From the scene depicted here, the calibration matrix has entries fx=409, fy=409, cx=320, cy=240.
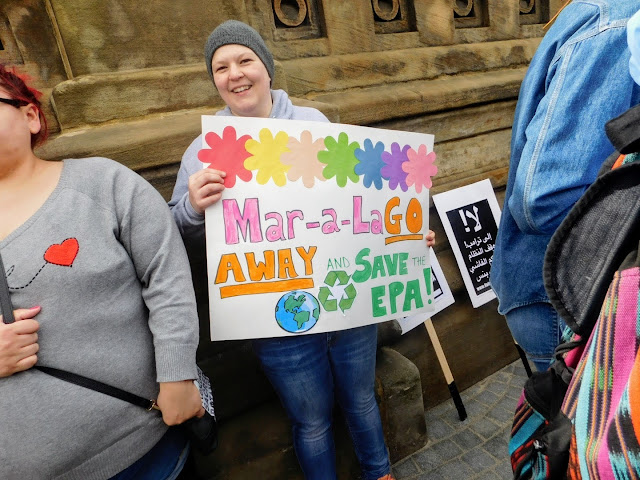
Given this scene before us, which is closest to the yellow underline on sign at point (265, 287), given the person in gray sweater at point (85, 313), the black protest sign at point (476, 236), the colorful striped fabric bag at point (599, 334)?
the person in gray sweater at point (85, 313)

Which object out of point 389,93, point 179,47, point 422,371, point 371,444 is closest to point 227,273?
point 371,444

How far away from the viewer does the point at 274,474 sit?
2018mm

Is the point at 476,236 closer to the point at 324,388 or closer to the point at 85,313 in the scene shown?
the point at 324,388

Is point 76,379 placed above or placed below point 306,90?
below

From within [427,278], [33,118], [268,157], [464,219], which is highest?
[33,118]

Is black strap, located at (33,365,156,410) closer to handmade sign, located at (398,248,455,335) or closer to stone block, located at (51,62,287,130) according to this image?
stone block, located at (51,62,287,130)

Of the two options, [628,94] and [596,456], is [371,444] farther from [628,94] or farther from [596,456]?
[628,94]

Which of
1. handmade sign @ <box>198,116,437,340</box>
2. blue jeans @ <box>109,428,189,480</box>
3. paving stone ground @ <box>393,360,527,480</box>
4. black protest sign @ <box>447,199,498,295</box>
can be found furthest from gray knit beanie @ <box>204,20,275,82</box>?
paving stone ground @ <box>393,360,527,480</box>

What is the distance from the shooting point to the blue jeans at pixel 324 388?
1.53m

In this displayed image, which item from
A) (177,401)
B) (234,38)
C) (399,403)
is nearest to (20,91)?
(234,38)

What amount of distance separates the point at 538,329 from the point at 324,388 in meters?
0.80

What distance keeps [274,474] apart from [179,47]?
2.10 m

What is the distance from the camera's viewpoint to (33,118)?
1.12m

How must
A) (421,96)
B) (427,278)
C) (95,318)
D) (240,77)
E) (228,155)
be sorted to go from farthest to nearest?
(421,96)
(427,278)
(240,77)
(228,155)
(95,318)
